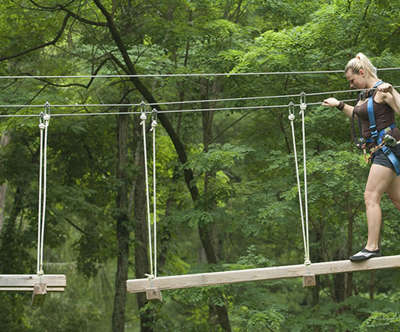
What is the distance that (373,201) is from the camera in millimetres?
4410

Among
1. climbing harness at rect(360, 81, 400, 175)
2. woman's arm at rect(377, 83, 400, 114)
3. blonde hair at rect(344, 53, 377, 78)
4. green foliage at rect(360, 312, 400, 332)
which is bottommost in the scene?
green foliage at rect(360, 312, 400, 332)

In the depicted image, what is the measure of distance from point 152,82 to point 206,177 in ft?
6.49

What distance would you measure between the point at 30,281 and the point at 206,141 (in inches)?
215

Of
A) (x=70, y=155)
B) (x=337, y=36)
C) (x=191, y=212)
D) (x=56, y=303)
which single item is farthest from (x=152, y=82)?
(x=56, y=303)

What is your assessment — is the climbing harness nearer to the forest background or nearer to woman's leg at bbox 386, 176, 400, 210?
woman's leg at bbox 386, 176, 400, 210

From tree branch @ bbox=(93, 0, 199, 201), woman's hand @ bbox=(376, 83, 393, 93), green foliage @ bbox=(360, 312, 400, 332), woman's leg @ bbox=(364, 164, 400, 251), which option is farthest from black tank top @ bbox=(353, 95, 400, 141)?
tree branch @ bbox=(93, 0, 199, 201)

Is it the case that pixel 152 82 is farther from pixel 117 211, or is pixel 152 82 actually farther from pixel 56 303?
pixel 56 303

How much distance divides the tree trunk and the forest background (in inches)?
0.8

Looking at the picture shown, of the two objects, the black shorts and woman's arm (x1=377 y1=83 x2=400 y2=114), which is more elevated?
woman's arm (x1=377 y1=83 x2=400 y2=114)

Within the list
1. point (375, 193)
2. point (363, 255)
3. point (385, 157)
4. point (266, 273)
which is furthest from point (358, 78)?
point (266, 273)

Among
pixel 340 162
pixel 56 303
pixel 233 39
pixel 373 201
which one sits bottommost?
pixel 56 303

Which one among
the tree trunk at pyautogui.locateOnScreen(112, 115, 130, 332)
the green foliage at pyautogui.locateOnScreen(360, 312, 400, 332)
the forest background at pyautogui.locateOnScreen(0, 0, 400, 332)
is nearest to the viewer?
the green foliage at pyautogui.locateOnScreen(360, 312, 400, 332)

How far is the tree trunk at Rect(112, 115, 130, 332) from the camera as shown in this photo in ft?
32.3

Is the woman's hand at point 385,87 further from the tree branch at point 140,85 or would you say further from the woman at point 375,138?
the tree branch at point 140,85
